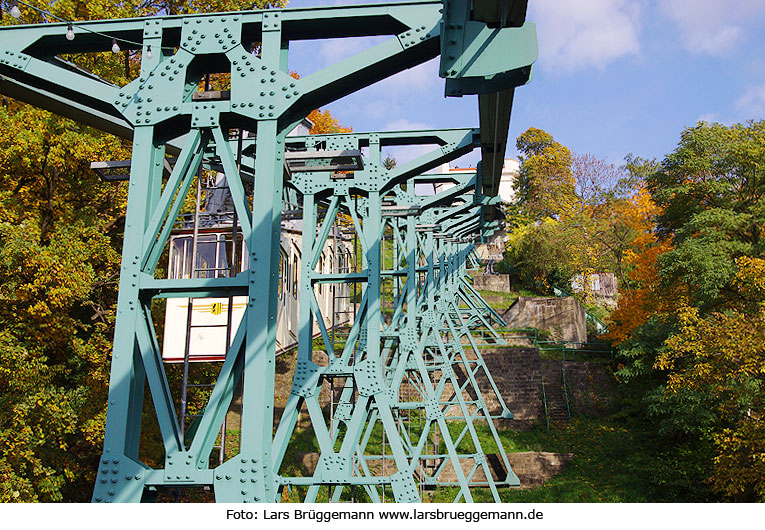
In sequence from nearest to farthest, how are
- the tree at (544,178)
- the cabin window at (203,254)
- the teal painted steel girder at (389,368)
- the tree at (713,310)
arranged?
1. the teal painted steel girder at (389,368)
2. the tree at (713,310)
3. the cabin window at (203,254)
4. the tree at (544,178)

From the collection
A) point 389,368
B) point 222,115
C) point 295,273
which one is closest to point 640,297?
point 295,273

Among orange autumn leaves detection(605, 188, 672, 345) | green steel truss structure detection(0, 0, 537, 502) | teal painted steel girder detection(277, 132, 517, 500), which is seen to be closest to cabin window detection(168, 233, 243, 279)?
teal painted steel girder detection(277, 132, 517, 500)

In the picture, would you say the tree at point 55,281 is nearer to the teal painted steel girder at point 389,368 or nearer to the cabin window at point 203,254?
the cabin window at point 203,254

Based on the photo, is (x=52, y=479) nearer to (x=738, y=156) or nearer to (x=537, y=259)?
(x=738, y=156)

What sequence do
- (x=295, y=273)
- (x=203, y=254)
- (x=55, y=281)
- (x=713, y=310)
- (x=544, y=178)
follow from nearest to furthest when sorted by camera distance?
Result: (x=55, y=281), (x=203, y=254), (x=713, y=310), (x=295, y=273), (x=544, y=178)

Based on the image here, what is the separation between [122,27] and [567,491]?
1686 cm

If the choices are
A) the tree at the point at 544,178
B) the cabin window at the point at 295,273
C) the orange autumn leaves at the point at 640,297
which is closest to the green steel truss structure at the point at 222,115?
the cabin window at the point at 295,273

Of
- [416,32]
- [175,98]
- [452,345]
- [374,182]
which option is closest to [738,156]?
[452,345]

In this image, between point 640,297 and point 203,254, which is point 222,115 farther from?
point 640,297

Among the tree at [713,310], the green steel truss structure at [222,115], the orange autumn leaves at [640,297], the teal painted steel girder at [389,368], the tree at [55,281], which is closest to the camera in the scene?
the green steel truss structure at [222,115]

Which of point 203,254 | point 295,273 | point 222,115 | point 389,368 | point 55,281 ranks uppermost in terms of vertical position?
point 222,115

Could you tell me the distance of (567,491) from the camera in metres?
19.6

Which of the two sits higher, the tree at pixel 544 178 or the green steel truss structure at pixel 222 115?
the tree at pixel 544 178

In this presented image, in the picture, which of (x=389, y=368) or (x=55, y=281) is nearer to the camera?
(x=55, y=281)
